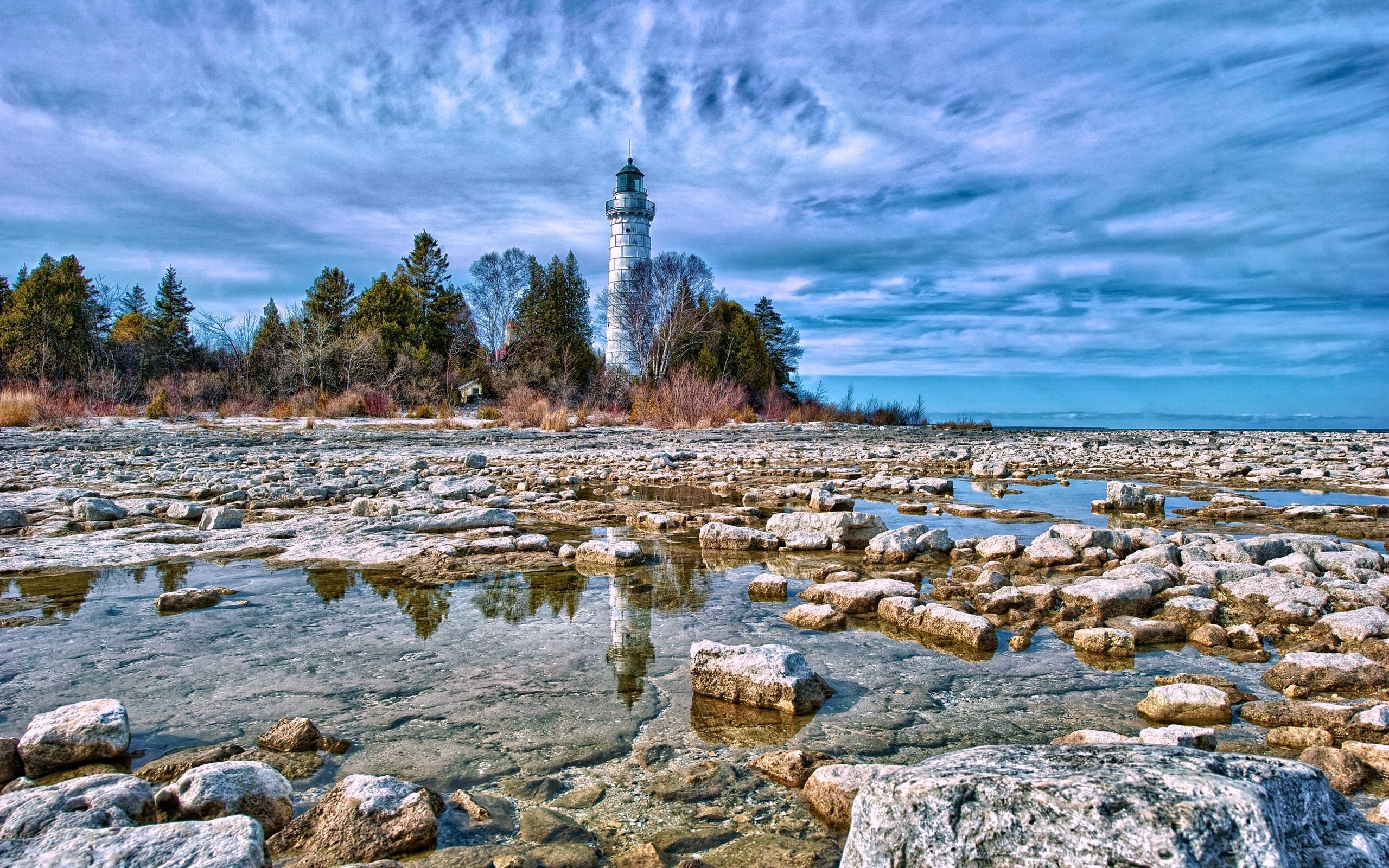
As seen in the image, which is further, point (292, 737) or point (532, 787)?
point (292, 737)

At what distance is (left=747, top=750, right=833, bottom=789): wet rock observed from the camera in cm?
177

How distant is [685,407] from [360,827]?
19989mm

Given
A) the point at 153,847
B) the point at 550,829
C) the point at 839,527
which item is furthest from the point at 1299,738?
the point at 839,527

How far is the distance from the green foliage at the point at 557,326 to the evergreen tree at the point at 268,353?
980 centimetres

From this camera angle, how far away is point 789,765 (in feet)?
5.89

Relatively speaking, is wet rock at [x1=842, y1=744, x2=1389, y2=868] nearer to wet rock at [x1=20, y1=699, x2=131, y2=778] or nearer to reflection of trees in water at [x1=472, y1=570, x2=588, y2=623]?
wet rock at [x1=20, y1=699, x2=131, y2=778]

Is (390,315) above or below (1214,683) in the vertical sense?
above

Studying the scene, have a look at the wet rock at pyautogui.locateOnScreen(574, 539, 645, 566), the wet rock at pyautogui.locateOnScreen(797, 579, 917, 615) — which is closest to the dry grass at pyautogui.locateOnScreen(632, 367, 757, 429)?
the wet rock at pyautogui.locateOnScreen(574, 539, 645, 566)

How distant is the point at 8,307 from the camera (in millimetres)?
26672

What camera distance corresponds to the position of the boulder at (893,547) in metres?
4.14

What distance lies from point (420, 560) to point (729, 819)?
2.90m

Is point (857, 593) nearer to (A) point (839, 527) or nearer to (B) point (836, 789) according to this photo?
(A) point (839, 527)

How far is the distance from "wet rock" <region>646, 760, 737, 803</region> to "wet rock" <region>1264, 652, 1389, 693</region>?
179 centimetres

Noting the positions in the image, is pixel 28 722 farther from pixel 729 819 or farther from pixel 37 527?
pixel 37 527
